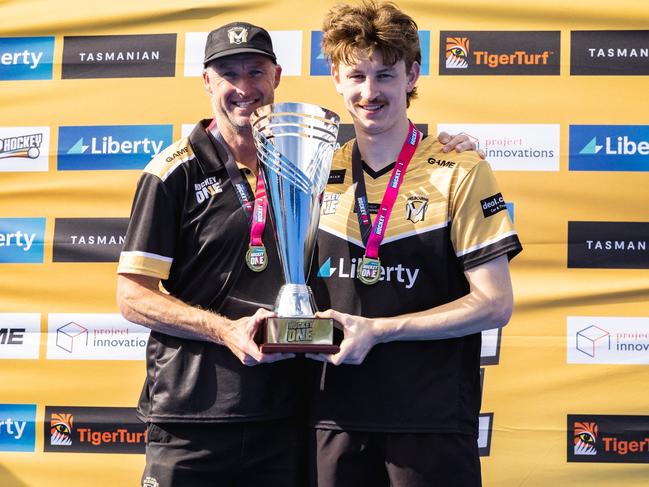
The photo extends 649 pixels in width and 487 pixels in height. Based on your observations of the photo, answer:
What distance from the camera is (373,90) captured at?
85.6 inches

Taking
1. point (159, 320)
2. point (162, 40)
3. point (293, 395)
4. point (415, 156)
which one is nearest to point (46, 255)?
point (162, 40)

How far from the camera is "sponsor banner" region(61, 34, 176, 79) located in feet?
11.6

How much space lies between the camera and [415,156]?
2.28 metres

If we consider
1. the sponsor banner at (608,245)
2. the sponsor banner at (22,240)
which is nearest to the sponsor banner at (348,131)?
the sponsor banner at (608,245)

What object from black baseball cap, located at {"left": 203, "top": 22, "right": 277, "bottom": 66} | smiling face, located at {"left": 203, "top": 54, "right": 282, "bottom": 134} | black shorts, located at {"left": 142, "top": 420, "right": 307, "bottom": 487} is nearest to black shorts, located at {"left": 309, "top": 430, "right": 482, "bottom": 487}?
black shorts, located at {"left": 142, "top": 420, "right": 307, "bottom": 487}

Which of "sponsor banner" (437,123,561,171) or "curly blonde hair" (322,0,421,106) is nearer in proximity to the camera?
"curly blonde hair" (322,0,421,106)

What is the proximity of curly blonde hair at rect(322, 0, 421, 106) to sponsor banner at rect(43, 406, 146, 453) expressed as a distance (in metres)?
1.89

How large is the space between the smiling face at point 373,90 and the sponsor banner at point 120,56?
148 cm

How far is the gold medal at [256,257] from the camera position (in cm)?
230

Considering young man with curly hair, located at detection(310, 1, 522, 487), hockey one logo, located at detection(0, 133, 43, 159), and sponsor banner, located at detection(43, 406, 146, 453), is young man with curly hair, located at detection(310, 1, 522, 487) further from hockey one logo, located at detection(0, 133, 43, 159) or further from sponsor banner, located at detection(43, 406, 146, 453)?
hockey one logo, located at detection(0, 133, 43, 159)

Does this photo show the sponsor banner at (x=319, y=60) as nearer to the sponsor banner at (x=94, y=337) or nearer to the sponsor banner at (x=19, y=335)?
the sponsor banner at (x=94, y=337)

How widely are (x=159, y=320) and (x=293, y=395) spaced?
41 cm

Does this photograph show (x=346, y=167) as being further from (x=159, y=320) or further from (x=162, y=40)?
(x=162, y=40)

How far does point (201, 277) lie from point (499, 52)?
5.50ft
